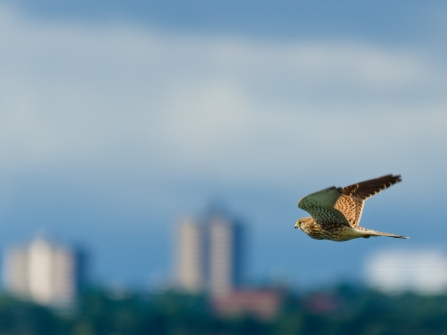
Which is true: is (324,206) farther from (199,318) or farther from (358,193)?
(199,318)

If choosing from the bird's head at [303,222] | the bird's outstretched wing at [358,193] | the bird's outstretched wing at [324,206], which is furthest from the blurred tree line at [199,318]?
the bird's outstretched wing at [324,206]

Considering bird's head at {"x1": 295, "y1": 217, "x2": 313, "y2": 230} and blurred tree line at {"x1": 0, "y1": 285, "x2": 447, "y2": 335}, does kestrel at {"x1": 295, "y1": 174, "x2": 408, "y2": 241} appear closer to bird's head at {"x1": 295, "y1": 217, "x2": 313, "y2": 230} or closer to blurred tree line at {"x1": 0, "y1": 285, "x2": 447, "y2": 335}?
bird's head at {"x1": 295, "y1": 217, "x2": 313, "y2": 230}

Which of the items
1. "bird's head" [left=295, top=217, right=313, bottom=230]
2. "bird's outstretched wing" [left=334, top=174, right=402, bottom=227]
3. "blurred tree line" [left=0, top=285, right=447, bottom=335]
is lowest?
"bird's head" [left=295, top=217, right=313, bottom=230]

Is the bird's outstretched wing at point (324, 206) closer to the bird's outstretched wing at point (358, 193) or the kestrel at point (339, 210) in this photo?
the kestrel at point (339, 210)

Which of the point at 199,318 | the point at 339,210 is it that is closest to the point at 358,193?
the point at 339,210

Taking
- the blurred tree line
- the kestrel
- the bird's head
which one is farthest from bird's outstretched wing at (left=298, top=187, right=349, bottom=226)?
the blurred tree line

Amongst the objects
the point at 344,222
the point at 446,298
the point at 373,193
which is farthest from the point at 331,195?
the point at 446,298

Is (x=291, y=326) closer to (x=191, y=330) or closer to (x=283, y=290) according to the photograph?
(x=191, y=330)
